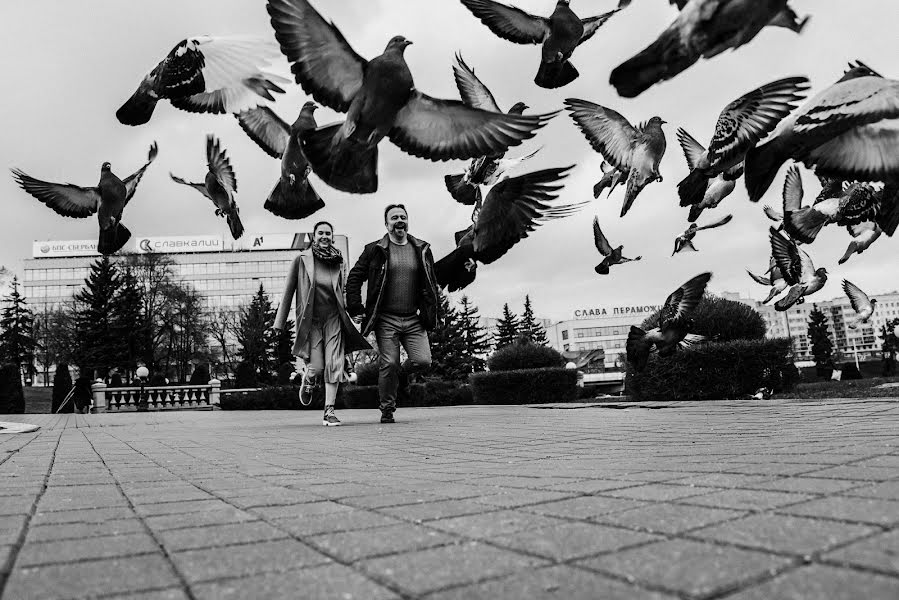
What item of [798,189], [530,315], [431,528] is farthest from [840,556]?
[530,315]

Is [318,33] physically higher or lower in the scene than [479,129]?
higher

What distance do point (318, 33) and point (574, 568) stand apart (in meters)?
2.44

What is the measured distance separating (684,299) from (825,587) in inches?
389

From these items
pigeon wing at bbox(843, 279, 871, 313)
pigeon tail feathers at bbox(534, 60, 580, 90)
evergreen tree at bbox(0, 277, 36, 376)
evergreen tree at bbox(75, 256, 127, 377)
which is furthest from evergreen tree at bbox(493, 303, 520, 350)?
pigeon tail feathers at bbox(534, 60, 580, 90)

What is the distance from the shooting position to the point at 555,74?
3.53 m

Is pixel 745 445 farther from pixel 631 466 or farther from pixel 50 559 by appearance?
pixel 50 559

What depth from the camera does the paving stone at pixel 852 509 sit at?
168 centimetres

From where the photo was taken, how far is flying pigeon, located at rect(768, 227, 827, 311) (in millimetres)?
8881

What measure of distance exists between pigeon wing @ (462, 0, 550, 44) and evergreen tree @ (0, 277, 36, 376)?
65670 mm

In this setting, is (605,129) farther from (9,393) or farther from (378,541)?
A: (9,393)

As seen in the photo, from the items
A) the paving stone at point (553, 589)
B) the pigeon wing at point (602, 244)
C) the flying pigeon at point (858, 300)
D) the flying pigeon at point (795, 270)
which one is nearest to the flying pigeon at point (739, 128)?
the paving stone at point (553, 589)

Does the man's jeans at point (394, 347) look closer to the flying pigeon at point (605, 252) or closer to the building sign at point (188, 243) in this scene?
the flying pigeon at point (605, 252)

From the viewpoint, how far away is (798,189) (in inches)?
195

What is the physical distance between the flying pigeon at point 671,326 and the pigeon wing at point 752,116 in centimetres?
755
